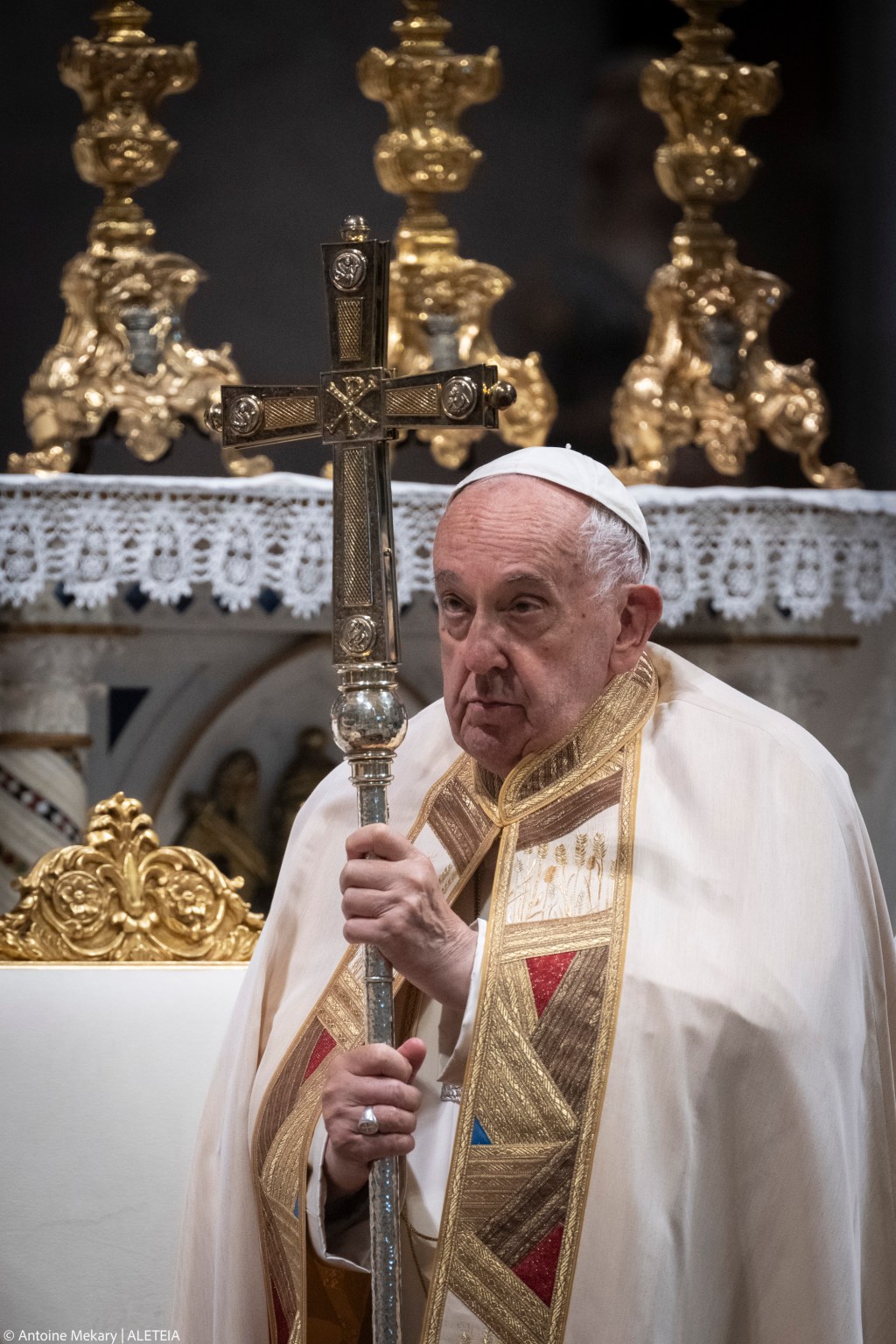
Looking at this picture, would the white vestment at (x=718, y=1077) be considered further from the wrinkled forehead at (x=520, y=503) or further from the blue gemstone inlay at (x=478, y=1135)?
the wrinkled forehead at (x=520, y=503)

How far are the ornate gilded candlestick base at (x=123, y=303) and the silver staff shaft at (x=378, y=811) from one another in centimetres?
396

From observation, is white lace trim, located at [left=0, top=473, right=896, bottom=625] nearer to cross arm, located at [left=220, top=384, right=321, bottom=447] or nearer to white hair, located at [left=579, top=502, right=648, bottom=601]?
white hair, located at [left=579, top=502, right=648, bottom=601]

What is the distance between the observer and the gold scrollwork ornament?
3.91 m

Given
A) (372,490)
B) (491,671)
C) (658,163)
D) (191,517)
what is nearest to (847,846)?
(491,671)

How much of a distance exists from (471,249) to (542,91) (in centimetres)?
77

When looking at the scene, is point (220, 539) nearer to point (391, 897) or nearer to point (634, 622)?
point (634, 622)

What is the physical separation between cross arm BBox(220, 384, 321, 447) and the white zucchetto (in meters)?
0.35

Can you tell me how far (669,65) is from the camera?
6.73 m

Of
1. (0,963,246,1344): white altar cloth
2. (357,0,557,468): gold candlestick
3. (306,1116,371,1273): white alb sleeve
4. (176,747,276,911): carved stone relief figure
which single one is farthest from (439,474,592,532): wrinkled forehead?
(176,747,276,911): carved stone relief figure

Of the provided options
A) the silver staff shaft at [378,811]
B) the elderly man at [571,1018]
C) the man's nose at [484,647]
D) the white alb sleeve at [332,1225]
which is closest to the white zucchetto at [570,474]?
the elderly man at [571,1018]

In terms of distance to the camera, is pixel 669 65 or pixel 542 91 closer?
pixel 669 65

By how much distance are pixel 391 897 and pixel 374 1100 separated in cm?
28

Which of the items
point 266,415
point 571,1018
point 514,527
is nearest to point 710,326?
point 514,527

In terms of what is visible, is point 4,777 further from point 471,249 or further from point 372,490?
point 372,490
